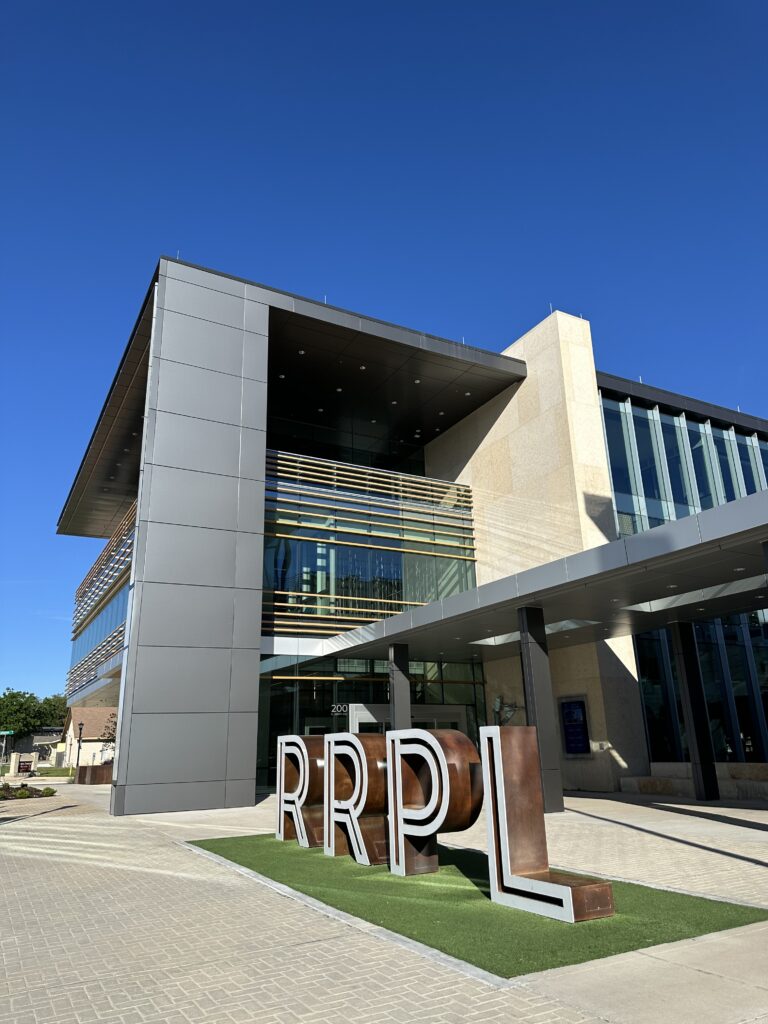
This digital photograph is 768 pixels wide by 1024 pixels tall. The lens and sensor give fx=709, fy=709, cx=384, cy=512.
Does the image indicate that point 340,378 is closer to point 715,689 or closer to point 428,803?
point 715,689

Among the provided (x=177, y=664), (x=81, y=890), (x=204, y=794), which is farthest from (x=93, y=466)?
(x=81, y=890)

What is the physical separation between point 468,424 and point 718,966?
27.4 metres

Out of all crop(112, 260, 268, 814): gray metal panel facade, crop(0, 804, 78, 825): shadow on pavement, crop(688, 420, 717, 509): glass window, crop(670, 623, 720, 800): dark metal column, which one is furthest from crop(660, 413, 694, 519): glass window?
crop(0, 804, 78, 825): shadow on pavement

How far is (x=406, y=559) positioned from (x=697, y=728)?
1249 cm

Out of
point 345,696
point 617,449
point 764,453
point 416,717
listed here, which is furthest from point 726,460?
point 345,696

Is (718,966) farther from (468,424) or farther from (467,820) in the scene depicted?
(468,424)

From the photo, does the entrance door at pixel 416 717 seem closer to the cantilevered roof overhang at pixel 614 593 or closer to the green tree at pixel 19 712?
the cantilevered roof overhang at pixel 614 593

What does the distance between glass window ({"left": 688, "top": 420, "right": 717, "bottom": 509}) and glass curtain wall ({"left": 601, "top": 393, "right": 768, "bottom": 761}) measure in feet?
0.16

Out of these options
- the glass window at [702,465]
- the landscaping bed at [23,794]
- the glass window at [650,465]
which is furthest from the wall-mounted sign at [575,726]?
the landscaping bed at [23,794]

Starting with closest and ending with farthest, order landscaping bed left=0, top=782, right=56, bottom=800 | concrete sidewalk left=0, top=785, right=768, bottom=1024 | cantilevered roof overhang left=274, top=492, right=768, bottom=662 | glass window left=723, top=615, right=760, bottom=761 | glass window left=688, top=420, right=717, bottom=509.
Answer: concrete sidewalk left=0, top=785, right=768, bottom=1024 < cantilevered roof overhang left=274, top=492, right=768, bottom=662 < glass window left=723, top=615, right=760, bottom=761 < landscaping bed left=0, top=782, right=56, bottom=800 < glass window left=688, top=420, right=717, bottom=509

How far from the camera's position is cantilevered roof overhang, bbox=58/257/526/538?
83.3 feet

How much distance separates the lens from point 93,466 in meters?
35.7

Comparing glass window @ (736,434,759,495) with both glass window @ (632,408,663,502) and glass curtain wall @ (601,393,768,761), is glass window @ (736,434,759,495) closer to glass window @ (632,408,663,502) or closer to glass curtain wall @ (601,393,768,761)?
glass curtain wall @ (601,393,768,761)

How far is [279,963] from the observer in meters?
6.10
